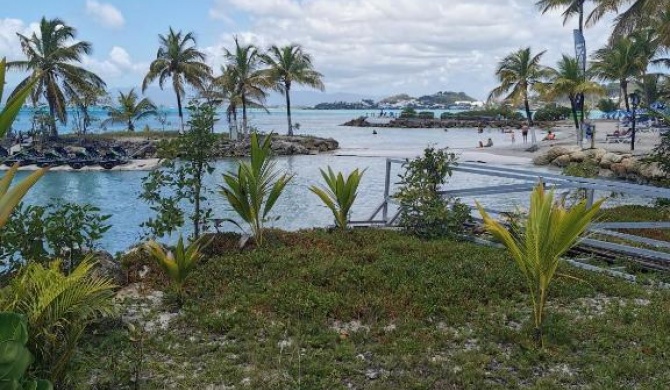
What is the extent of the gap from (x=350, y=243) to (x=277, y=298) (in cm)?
240

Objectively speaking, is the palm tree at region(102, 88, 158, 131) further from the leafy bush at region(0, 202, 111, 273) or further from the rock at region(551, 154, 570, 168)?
the leafy bush at region(0, 202, 111, 273)

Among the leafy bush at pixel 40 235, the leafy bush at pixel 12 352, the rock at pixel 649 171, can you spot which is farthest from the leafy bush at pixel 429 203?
the rock at pixel 649 171

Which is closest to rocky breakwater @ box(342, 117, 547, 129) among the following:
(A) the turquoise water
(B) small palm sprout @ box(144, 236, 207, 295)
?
(A) the turquoise water

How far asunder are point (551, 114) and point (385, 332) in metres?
65.9

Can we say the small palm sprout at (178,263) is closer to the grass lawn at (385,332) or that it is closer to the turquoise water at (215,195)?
the grass lawn at (385,332)

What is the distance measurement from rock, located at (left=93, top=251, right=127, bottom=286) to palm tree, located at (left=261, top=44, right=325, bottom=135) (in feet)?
99.4

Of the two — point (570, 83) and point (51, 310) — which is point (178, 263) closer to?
point (51, 310)

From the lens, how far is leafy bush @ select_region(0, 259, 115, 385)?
295 centimetres

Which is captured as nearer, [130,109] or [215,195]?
[215,195]

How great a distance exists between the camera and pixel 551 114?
65.1 metres

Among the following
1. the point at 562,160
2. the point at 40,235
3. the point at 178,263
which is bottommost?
the point at 562,160

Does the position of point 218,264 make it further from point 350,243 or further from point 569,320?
point 569,320

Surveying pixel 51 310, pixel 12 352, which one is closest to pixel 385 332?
pixel 51 310

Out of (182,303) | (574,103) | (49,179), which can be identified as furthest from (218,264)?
(574,103)
